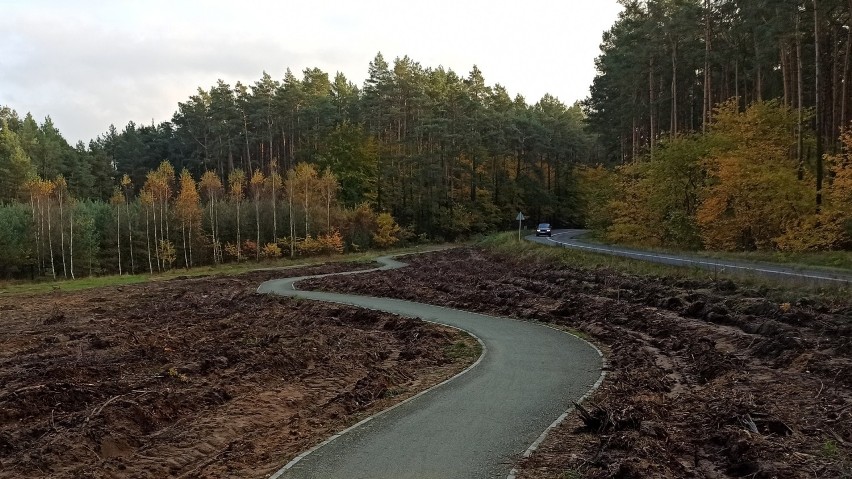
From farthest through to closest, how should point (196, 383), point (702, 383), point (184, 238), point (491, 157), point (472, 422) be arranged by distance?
point (491, 157), point (184, 238), point (196, 383), point (702, 383), point (472, 422)

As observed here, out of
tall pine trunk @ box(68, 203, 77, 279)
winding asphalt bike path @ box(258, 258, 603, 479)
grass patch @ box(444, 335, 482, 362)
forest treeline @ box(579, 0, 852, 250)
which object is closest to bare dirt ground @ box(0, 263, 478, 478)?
grass patch @ box(444, 335, 482, 362)

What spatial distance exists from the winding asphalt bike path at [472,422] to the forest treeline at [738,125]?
19380mm

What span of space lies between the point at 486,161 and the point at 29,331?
69307mm

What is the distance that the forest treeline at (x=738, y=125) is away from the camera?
92.7 ft

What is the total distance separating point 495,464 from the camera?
766 cm

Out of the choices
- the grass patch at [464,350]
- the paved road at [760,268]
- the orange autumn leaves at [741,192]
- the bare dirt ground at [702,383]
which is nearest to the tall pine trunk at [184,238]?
the orange autumn leaves at [741,192]

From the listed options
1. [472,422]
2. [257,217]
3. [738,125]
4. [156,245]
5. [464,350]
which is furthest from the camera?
[257,217]

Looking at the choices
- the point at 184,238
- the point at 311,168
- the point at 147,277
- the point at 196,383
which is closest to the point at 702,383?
the point at 196,383

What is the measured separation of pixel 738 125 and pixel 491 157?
5328 cm

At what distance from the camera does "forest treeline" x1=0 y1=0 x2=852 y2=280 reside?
30.9 metres

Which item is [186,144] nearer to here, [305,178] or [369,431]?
[305,178]

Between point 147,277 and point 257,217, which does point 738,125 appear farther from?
point 257,217

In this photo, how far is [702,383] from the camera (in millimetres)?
11438

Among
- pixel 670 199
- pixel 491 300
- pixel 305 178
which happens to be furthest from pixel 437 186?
pixel 491 300
